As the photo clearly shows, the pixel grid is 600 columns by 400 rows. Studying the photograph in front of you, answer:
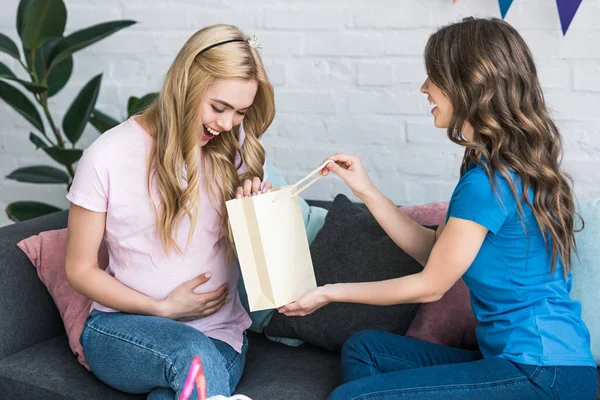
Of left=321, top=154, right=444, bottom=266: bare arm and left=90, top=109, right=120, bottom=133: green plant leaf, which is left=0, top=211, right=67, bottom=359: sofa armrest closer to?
left=90, top=109, right=120, bottom=133: green plant leaf

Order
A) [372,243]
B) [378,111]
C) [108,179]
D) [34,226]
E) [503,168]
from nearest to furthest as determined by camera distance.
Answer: [503,168]
[108,179]
[372,243]
[34,226]
[378,111]

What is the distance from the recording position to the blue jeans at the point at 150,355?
1.53 meters

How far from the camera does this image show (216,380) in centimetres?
152

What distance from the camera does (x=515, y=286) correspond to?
152 centimetres

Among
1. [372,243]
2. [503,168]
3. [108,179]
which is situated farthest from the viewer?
[372,243]

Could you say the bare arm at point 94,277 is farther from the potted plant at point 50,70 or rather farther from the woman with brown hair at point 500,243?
the potted plant at point 50,70

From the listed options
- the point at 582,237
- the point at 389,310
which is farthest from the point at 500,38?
the point at 389,310

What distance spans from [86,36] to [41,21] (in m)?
0.15

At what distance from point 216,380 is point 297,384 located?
0.26m

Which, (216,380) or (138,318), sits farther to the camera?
(138,318)

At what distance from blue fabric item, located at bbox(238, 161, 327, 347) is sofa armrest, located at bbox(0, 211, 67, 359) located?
47 centimetres

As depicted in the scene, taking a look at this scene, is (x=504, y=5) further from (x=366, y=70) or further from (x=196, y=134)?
(x=196, y=134)

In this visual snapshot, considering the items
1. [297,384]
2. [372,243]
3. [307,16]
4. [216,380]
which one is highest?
[307,16]

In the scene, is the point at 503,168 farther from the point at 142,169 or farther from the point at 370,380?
the point at 142,169
